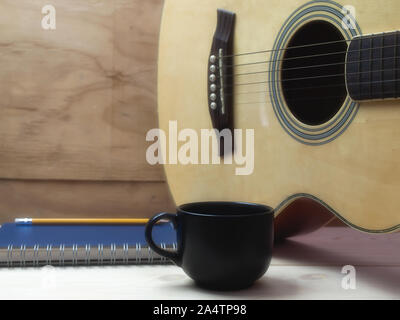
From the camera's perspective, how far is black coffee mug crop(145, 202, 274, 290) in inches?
18.4

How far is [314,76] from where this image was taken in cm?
68

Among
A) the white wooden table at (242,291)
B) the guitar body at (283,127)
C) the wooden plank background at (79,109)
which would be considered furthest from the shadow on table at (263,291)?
→ the wooden plank background at (79,109)

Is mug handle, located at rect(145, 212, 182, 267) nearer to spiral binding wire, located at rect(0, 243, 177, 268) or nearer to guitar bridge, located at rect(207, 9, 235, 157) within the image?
spiral binding wire, located at rect(0, 243, 177, 268)

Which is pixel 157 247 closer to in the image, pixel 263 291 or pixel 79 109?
pixel 263 291

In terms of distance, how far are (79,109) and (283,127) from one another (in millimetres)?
419

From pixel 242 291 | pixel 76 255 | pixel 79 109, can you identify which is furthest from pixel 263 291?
pixel 79 109

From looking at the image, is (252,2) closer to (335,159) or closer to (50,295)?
(335,159)

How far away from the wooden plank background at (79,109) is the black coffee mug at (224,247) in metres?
0.38

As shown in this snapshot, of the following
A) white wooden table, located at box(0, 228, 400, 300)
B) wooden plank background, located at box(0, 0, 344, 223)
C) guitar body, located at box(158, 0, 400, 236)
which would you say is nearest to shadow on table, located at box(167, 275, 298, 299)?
white wooden table, located at box(0, 228, 400, 300)

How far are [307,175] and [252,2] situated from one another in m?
0.27
